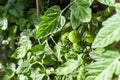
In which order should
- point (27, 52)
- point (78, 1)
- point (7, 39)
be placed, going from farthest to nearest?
point (7, 39) < point (27, 52) < point (78, 1)

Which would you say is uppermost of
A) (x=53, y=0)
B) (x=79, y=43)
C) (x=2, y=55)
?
(x=53, y=0)

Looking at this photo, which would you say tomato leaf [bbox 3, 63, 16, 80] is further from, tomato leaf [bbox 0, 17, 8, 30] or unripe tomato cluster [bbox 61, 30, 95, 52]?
unripe tomato cluster [bbox 61, 30, 95, 52]

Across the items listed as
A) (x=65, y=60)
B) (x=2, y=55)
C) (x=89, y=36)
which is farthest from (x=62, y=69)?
(x=2, y=55)

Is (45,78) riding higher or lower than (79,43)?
lower

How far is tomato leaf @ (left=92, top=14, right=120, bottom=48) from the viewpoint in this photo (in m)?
1.07

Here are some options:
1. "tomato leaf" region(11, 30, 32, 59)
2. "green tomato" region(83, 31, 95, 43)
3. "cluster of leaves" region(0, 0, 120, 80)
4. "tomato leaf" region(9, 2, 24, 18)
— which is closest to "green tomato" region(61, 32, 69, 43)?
"cluster of leaves" region(0, 0, 120, 80)

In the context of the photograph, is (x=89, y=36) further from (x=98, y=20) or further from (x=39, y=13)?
(x=39, y=13)

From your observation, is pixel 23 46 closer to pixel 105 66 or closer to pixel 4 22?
pixel 4 22

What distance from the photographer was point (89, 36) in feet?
4.28

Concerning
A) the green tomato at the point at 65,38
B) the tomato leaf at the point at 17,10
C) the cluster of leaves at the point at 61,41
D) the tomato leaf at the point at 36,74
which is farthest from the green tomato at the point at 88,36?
the tomato leaf at the point at 17,10

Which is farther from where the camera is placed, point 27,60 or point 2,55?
point 2,55

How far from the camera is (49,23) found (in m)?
1.28

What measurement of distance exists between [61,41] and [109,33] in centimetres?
41

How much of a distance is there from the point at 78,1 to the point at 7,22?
0.49 m
